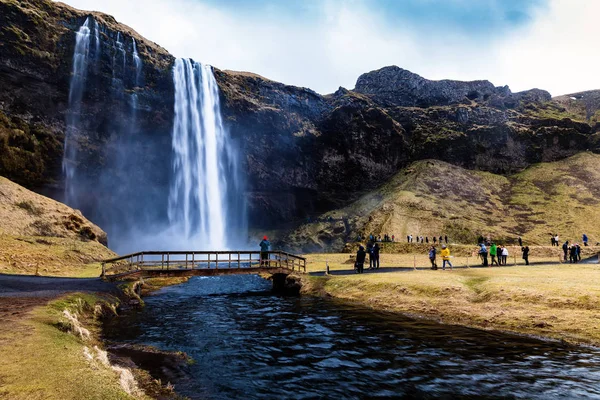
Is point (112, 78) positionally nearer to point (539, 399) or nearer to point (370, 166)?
point (370, 166)

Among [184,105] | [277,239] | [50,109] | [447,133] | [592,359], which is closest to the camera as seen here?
[592,359]

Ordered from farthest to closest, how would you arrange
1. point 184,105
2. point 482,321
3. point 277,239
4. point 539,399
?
1. point 277,239
2. point 184,105
3. point 482,321
4. point 539,399

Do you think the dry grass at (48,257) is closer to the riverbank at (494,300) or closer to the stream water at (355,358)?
the stream water at (355,358)

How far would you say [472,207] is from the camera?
3964 inches

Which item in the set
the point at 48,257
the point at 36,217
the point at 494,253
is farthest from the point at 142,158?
the point at 494,253

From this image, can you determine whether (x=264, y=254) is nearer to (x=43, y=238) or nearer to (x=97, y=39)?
(x=43, y=238)

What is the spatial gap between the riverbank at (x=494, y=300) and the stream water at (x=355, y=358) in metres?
1.58

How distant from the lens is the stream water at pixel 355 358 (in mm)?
11094

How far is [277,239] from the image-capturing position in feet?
380

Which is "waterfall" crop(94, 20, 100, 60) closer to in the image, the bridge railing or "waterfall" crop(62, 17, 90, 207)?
"waterfall" crop(62, 17, 90, 207)

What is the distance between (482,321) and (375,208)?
275ft

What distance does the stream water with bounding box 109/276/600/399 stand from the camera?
11.1m

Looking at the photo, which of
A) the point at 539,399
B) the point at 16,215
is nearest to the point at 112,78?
the point at 16,215

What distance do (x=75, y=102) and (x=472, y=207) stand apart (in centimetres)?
10132
